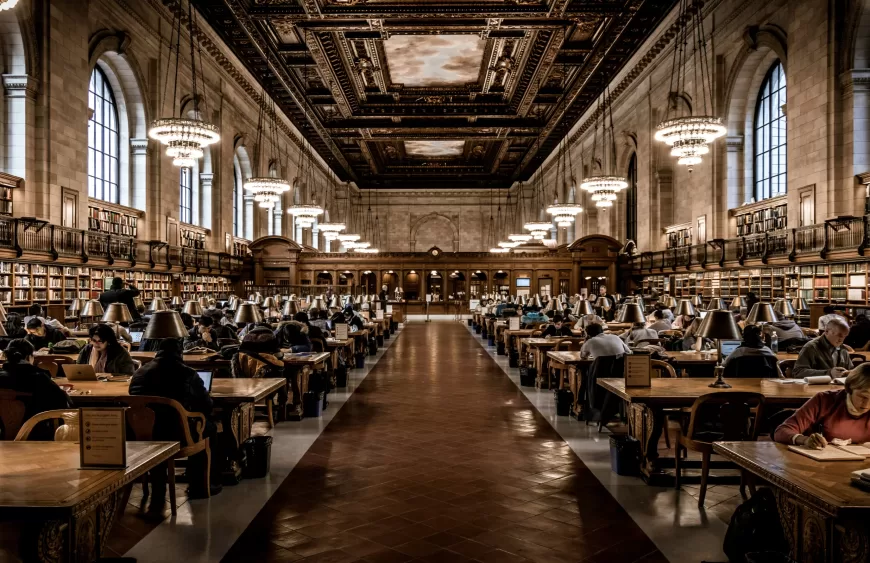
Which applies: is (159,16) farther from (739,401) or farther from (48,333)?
(739,401)

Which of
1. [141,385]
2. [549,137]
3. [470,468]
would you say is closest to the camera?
[141,385]

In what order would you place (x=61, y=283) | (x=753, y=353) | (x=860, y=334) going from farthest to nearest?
(x=61, y=283) → (x=860, y=334) → (x=753, y=353)

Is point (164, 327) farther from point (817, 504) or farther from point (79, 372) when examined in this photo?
point (817, 504)

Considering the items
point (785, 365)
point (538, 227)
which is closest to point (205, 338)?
point (785, 365)

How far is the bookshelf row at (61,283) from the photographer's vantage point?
12.5m

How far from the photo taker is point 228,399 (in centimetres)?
498

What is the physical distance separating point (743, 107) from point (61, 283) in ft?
59.1

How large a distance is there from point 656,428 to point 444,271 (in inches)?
1102

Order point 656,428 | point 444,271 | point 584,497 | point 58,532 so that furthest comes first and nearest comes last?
point 444,271
point 656,428
point 584,497
point 58,532

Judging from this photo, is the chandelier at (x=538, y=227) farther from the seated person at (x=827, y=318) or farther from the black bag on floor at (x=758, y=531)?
the black bag on floor at (x=758, y=531)

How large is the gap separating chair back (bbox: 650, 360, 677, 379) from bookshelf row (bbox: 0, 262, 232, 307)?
11363 mm

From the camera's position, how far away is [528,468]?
564 centimetres

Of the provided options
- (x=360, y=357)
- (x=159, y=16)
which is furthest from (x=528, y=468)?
(x=159, y=16)

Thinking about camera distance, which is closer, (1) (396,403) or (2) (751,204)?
(1) (396,403)
